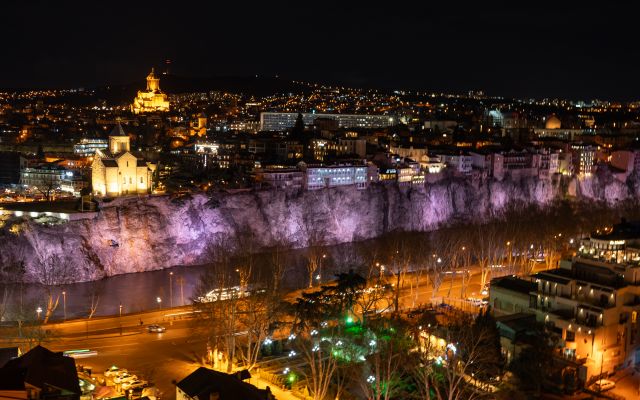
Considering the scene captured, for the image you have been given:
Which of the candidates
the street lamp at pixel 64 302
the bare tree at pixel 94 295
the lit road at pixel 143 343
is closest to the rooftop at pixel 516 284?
the lit road at pixel 143 343

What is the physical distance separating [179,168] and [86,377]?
36918mm

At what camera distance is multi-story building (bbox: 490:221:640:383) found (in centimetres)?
1933

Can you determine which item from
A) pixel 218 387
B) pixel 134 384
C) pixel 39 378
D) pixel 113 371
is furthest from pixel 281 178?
pixel 39 378

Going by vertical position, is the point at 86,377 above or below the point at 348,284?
below

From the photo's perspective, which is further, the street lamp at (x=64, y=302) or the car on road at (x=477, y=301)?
the street lamp at (x=64, y=302)

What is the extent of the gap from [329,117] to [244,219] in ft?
166

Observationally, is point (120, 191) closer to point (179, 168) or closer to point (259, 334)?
point (179, 168)

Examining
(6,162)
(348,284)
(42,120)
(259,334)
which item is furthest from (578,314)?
(42,120)

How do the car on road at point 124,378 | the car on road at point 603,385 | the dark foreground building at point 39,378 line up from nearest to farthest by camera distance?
the dark foreground building at point 39,378 → the car on road at point 124,378 → the car on road at point 603,385

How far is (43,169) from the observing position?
165ft

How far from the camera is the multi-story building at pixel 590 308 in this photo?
19.3m

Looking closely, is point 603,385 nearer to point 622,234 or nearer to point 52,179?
point 622,234

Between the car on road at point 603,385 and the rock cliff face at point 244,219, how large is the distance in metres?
23.9

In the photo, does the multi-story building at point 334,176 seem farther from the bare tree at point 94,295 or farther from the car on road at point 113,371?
the car on road at point 113,371
